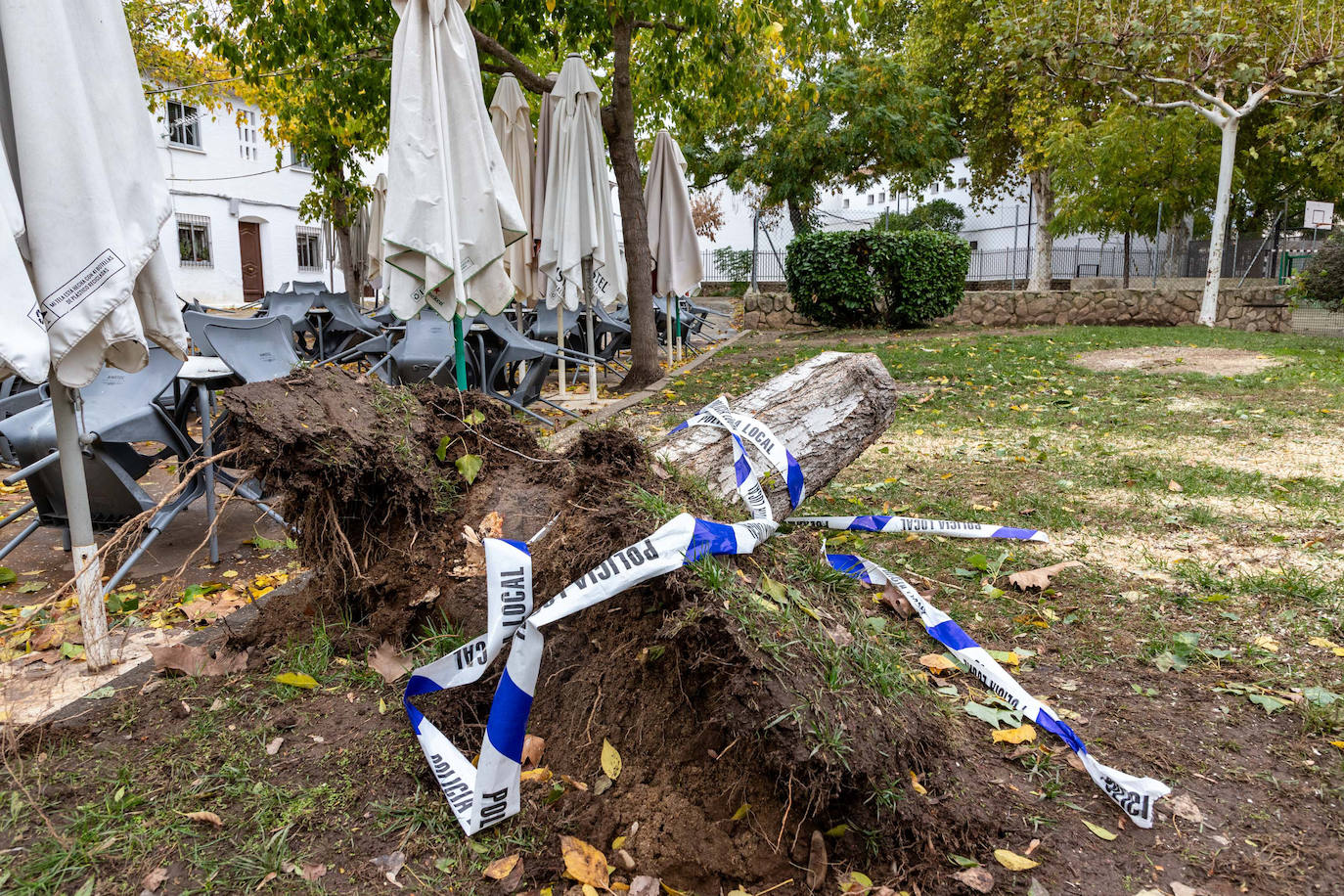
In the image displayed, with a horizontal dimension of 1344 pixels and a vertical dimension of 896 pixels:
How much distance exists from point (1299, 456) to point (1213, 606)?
291 centimetres

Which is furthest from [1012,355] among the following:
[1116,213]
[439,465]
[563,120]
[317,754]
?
Answer: [1116,213]

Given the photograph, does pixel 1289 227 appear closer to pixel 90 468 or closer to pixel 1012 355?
pixel 1012 355

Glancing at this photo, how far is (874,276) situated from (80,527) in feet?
45.9

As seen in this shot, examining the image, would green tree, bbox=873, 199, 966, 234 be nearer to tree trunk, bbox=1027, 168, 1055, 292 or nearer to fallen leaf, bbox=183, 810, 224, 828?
tree trunk, bbox=1027, 168, 1055, 292

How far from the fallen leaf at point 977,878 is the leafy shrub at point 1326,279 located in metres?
17.3

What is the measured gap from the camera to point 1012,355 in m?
11.0

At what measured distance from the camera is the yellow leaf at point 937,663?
282cm

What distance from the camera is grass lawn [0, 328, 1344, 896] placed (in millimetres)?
1921

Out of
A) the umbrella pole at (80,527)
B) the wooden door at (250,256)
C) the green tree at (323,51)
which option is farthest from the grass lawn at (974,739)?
the wooden door at (250,256)

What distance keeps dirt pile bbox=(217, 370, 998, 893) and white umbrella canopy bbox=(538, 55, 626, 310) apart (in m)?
4.49

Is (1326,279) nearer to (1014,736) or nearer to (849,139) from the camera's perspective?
(849,139)

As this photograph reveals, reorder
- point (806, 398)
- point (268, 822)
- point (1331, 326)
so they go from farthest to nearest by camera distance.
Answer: point (1331, 326) < point (806, 398) < point (268, 822)

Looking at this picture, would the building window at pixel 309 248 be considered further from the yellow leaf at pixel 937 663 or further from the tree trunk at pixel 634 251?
the yellow leaf at pixel 937 663

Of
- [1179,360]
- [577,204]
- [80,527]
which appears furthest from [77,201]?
[1179,360]
